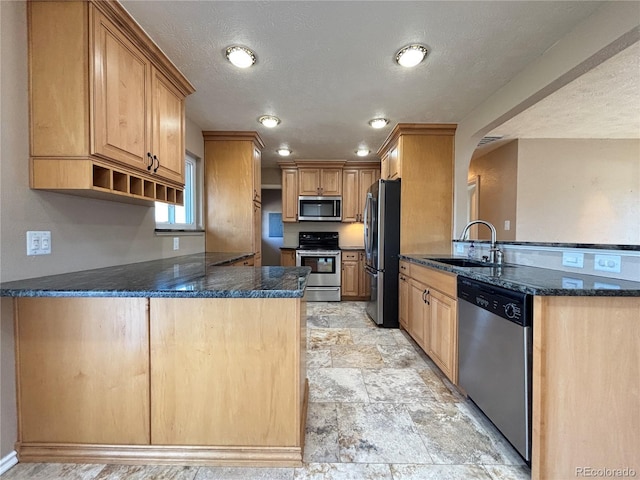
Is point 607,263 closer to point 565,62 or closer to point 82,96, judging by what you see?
point 565,62

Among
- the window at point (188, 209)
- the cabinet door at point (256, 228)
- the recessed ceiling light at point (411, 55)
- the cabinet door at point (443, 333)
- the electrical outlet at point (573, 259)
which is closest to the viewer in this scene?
the electrical outlet at point (573, 259)

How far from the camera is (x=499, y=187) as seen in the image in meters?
4.14

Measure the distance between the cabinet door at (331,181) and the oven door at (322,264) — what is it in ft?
3.53

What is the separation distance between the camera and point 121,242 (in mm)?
1938

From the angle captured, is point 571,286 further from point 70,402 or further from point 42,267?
point 42,267

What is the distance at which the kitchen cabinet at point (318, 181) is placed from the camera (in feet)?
15.4

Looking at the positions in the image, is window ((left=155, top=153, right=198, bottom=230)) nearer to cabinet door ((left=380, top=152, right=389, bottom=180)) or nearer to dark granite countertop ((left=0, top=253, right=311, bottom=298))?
dark granite countertop ((left=0, top=253, right=311, bottom=298))

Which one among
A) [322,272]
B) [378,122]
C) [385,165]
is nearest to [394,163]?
[385,165]

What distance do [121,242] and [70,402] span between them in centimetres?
103

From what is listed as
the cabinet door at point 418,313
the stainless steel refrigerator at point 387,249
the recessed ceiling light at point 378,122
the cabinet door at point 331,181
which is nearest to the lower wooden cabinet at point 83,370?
the cabinet door at point 418,313

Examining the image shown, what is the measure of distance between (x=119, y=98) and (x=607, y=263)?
2815 mm

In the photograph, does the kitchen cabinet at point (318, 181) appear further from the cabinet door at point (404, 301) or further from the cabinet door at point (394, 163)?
the cabinet door at point (404, 301)

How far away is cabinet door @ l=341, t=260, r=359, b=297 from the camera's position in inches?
179

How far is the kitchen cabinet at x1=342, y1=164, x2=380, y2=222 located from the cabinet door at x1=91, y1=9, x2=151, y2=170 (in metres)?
3.40
